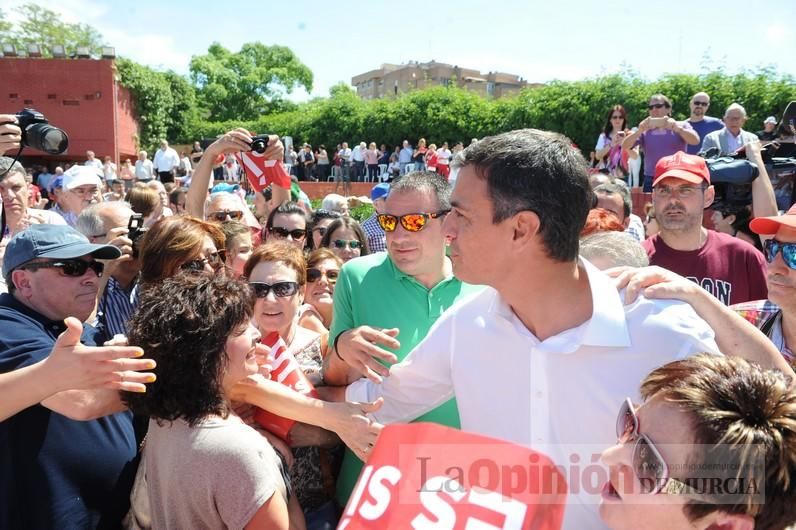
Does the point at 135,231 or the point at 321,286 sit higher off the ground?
the point at 135,231

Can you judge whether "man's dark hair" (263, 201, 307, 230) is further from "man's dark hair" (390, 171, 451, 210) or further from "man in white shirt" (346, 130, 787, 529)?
"man in white shirt" (346, 130, 787, 529)

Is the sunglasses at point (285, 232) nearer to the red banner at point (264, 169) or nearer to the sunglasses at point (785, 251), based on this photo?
the red banner at point (264, 169)

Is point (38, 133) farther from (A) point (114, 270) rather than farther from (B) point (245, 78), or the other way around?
(B) point (245, 78)

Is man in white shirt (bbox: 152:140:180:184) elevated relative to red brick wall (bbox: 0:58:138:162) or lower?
lower

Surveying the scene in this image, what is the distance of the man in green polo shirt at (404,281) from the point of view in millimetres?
2627

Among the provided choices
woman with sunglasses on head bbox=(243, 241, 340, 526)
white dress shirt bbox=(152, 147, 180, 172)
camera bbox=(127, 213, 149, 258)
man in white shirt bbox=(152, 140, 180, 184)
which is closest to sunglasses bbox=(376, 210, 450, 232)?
woman with sunglasses on head bbox=(243, 241, 340, 526)

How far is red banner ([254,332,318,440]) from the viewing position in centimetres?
231

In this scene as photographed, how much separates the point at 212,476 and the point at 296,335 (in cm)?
127

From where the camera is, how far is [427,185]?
9.66ft

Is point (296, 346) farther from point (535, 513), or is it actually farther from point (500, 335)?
point (535, 513)

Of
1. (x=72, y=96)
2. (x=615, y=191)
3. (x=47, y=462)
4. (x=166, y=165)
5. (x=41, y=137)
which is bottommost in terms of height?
(x=47, y=462)

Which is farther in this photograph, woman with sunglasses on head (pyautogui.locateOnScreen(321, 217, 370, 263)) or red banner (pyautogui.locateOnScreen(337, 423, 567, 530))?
woman with sunglasses on head (pyautogui.locateOnScreen(321, 217, 370, 263))

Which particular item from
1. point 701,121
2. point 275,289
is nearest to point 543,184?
point 275,289

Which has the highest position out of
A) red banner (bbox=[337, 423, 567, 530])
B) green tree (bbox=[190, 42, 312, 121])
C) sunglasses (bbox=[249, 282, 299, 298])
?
green tree (bbox=[190, 42, 312, 121])
